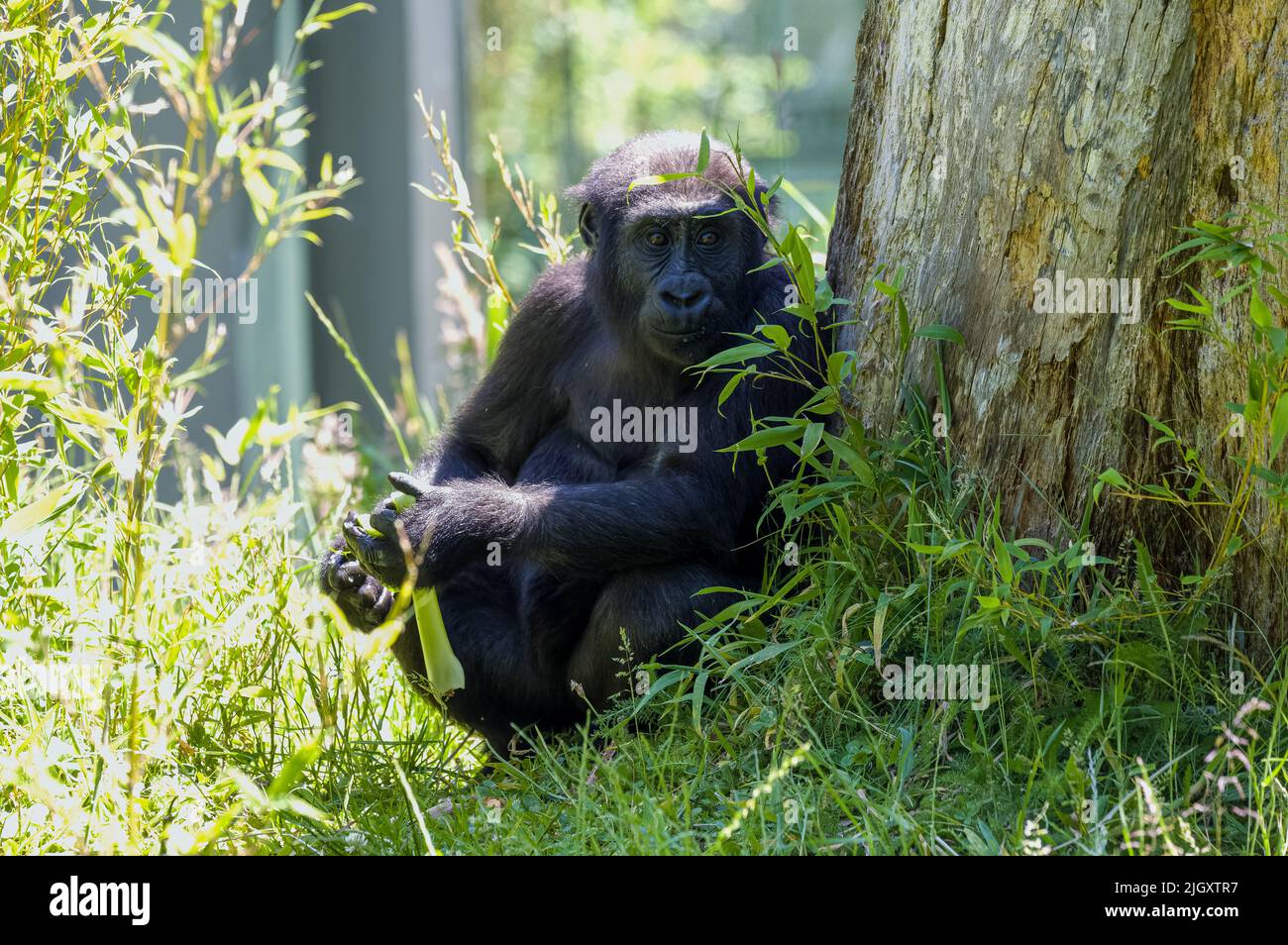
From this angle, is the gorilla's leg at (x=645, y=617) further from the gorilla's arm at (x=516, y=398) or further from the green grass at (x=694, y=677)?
the gorilla's arm at (x=516, y=398)

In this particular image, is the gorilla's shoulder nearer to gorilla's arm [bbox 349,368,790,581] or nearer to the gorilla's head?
the gorilla's head

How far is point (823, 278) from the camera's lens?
13.5 ft

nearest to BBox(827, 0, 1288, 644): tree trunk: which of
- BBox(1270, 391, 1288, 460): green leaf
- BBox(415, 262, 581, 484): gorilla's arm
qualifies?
BBox(1270, 391, 1288, 460): green leaf

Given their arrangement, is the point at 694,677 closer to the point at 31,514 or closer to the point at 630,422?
the point at 630,422

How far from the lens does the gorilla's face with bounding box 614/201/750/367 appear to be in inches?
164

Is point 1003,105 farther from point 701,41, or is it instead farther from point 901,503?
point 701,41

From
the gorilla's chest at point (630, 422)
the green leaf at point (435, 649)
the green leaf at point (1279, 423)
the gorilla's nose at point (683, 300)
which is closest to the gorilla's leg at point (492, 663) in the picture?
the green leaf at point (435, 649)

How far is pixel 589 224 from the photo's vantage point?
4.66m

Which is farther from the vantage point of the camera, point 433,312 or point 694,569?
point 433,312

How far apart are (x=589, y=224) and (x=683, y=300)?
26.3 inches

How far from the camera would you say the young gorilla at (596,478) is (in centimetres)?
411

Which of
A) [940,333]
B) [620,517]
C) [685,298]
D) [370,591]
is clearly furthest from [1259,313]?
[370,591]
